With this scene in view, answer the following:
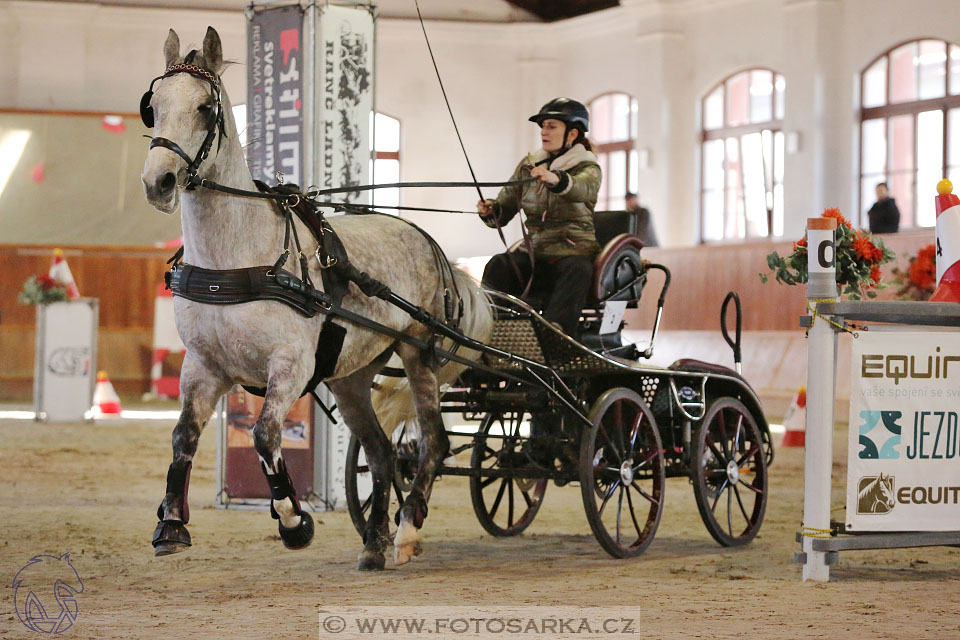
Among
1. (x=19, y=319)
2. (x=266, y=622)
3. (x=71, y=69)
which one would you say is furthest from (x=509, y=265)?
(x=71, y=69)

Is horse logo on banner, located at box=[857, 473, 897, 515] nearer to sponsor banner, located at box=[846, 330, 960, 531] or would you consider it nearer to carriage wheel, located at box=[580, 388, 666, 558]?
sponsor banner, located at box=[846, 330, 960, 531]

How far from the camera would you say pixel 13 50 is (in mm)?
21469

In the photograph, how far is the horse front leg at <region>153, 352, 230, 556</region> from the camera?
14.4ft

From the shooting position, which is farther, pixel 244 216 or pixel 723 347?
pixel 723 347

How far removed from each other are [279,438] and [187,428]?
1.08 ft

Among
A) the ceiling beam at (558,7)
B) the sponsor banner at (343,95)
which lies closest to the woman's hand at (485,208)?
the sponsor banner at (343,95)

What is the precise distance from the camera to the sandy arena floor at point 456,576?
422 cm

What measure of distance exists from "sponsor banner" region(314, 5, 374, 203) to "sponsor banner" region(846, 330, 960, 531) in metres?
3.20

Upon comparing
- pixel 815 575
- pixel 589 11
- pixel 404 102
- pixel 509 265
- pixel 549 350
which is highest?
pixel 589 11

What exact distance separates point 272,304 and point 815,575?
2487mm

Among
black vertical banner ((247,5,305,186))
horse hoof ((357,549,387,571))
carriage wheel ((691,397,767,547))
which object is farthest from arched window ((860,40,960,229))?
horse hoof ((357,549,387,571))

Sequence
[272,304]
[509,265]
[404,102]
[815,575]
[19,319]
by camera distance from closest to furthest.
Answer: [272,304], [815,575], [509,265], [19,319], [404,102]

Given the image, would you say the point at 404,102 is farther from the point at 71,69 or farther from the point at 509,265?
the point at 509,265

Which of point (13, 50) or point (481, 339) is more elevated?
point (13, 50)
